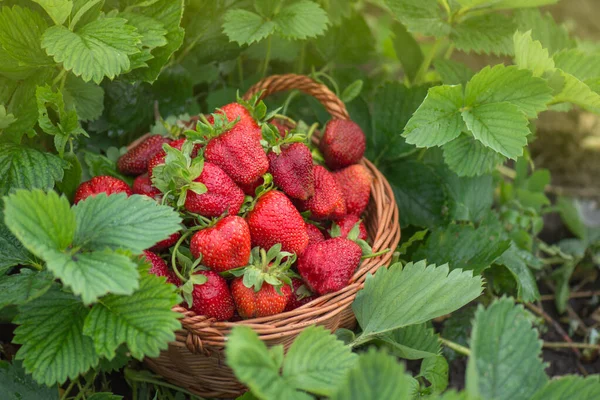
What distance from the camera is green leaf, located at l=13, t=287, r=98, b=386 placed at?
3.28 feet

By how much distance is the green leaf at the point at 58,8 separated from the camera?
1122 millimetres

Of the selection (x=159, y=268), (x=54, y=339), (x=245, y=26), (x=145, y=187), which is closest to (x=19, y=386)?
(x=54, y=339)

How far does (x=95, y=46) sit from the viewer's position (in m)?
1.18

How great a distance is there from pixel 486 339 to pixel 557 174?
143 centimetres

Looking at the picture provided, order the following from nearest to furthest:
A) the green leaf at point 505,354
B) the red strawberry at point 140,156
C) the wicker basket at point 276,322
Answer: the green leaf at point 505,354 → the wicker basket at point 276,322 → the red strawberry at point 140,156

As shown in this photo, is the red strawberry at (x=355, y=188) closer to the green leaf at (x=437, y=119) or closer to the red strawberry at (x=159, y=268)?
the green leaf at (x=437, y=119)

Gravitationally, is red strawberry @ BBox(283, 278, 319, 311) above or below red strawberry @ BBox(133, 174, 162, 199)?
below

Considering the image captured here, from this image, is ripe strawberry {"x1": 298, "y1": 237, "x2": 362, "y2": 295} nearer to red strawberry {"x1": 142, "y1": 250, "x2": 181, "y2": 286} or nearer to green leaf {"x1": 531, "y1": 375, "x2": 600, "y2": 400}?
red strawberry {"x1": 142, "y1": 250, "x2": 181, "y2": 286}

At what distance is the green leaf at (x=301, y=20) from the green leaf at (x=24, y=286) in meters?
0.71

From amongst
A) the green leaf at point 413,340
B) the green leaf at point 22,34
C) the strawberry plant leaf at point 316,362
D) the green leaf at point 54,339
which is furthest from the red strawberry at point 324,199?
the green leaf at point 22,34

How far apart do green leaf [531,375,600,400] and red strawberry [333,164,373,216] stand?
2.01ft

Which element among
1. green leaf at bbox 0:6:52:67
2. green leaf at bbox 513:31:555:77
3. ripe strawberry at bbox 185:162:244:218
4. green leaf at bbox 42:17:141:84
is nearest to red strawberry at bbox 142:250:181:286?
ripe strawberry at bbox 185:162:244:218

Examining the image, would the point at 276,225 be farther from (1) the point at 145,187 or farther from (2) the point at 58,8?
(2) the point at 58,8

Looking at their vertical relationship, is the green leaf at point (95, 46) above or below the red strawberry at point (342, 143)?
above
